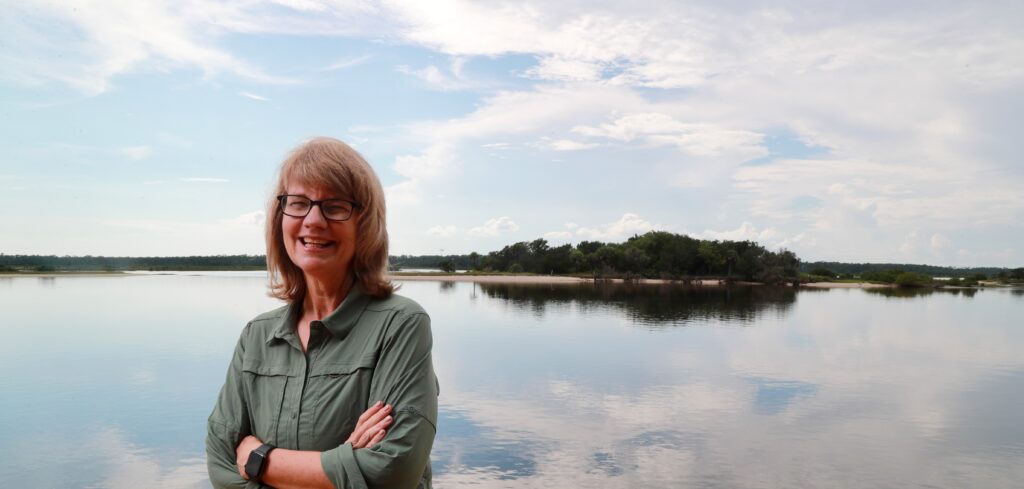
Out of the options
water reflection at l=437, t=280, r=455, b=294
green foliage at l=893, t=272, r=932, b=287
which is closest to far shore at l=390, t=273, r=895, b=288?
green foliage at l=893, t=272, r=932, b=287

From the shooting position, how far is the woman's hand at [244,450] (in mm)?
2158

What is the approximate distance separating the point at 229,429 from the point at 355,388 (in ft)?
1.75

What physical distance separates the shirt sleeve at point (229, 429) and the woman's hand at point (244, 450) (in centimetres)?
3

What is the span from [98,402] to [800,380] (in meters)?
17.9

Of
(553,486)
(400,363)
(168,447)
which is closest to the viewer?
(400,363)

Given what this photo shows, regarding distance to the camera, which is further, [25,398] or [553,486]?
[25,398]

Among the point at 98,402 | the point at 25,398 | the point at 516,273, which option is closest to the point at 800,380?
the point at 98,402

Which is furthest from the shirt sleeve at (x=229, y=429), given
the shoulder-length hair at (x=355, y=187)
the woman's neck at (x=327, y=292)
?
the shoulder-length hair at (x=355, y=187)

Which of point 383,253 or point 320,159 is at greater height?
point 320,159

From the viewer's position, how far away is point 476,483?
10148mm

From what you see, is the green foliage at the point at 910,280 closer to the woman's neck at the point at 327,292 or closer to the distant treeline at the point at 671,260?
the distant treeline at the point at 671,260

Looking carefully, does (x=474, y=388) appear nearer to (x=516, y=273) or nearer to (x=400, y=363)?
(x=400, y=363)

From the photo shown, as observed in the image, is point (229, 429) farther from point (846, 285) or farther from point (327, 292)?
point (846, 285)

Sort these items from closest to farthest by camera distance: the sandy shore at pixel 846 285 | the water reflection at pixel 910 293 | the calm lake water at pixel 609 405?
the calm lake water at pixel 609 405 → the water reflection at pixel 910 293 → the sandy shore at pixel 846 285
